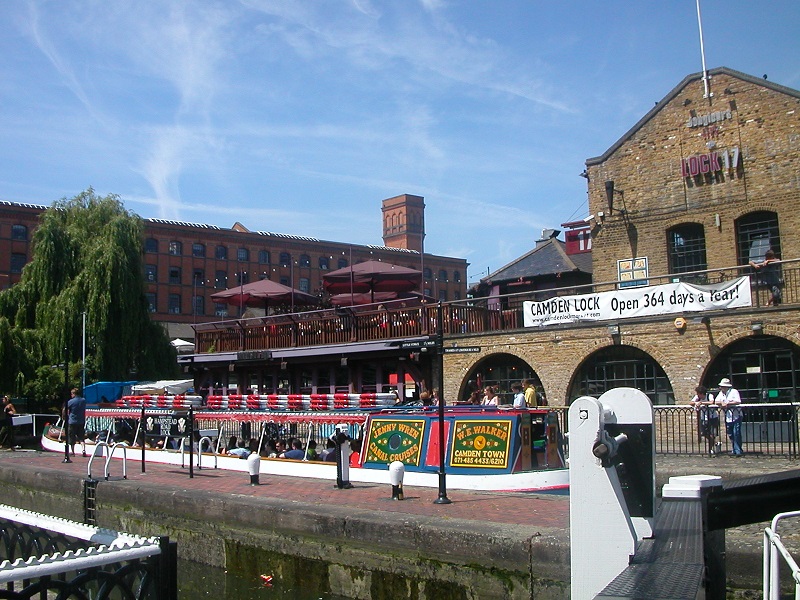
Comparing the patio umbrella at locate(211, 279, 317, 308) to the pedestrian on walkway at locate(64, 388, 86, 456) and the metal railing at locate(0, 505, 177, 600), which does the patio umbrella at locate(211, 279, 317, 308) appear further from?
the metal railing at locate(0, 505, 177, 600)

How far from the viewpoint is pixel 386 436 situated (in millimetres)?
15711

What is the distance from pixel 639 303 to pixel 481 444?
27.9 feet

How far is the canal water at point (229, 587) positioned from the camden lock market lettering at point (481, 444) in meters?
4.34

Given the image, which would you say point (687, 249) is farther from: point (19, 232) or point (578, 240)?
point (19, 232)

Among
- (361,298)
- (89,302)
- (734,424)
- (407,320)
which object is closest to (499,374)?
(407,320)

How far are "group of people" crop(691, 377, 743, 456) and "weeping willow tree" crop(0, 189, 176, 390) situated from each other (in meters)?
24.4

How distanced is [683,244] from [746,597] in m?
18.6

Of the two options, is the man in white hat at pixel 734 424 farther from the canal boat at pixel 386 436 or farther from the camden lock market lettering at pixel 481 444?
the camden lock market lettering at pixel 481 444

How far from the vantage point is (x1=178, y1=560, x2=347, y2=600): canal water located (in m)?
10.5

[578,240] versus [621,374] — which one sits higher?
[578,240]

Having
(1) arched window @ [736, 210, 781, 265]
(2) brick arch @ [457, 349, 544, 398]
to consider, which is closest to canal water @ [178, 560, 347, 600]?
(2) brick arch @ [457, 349, 544, 398]

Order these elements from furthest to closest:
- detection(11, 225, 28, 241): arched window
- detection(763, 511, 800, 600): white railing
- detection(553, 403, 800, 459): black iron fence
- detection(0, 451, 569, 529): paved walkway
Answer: detection(11, 225, 28, 241): arched window < detection(553, 403, 800, 459): black iron fence < detection(0, 451, 569, 529): paved walkway < detection(763, 511, 800, 600): white railing

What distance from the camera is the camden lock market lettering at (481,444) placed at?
13.8 meters

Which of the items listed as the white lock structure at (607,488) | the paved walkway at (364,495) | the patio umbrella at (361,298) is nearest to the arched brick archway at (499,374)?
the patio umbrella at (361,298)
